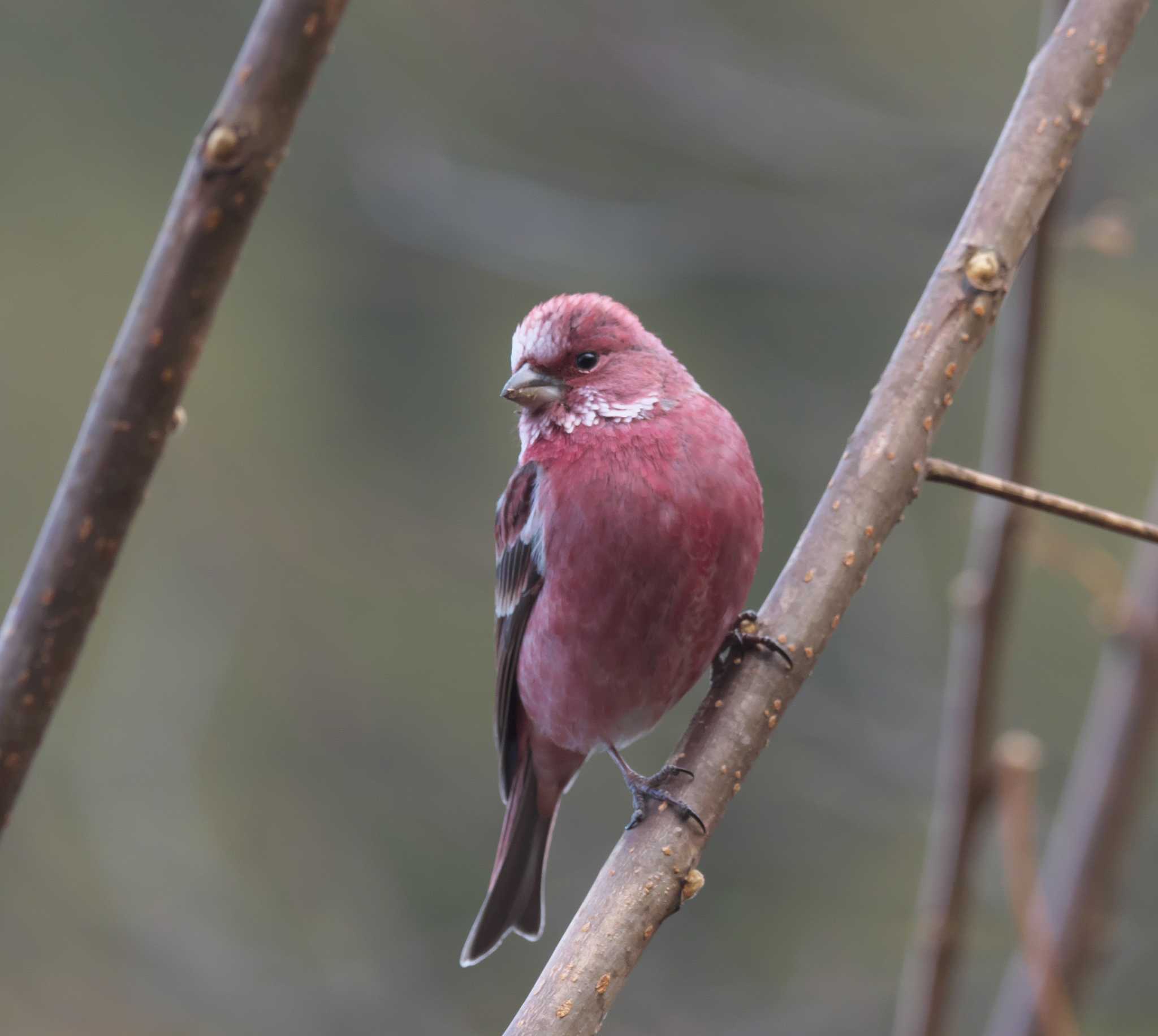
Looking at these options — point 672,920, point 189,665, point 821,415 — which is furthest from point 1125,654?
point 189,665

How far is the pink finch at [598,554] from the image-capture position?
10.0ft

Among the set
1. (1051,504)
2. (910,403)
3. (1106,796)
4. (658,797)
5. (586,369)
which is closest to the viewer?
(1051,504)

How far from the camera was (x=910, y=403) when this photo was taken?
243 cm

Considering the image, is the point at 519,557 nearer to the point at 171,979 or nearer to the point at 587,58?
the point at 587,58

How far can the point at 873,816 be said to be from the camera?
21.7ft

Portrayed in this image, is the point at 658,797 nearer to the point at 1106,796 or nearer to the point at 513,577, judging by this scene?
the point at 513,577

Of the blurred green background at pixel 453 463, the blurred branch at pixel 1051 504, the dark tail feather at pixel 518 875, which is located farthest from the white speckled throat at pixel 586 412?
the blurred green background at pixel 453 463

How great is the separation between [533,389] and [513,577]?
0.47 m

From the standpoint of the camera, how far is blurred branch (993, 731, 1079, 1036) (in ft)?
9.54

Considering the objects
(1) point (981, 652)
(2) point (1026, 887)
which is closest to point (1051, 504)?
(1) point (981, 652)

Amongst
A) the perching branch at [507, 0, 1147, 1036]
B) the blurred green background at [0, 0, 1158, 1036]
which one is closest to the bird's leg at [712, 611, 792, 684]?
the perching branch at [507, 0, 1147, 1036]

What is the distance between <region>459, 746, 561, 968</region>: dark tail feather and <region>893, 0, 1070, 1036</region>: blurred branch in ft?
3.34

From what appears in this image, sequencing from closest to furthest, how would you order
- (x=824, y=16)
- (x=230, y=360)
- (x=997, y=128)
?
(x=997, y=128), (x=824, y=16), (x=230, y=360)

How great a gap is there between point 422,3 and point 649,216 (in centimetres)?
210
